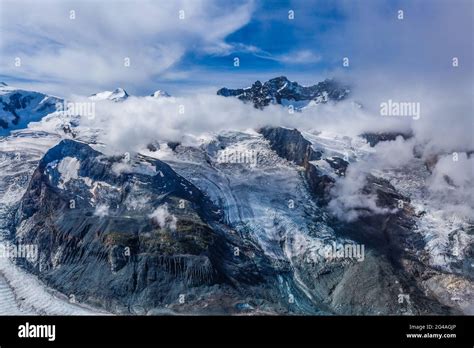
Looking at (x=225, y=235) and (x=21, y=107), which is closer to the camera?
(x=225, y=235)

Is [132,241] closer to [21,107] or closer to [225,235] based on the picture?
[225,235]

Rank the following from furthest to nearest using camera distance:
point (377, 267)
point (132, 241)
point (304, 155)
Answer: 1. point (304, 155)
2. point (377, 267)
3. point (132, 241)

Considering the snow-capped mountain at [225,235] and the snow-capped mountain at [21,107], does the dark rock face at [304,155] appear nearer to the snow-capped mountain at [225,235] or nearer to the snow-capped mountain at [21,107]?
the snow-capped mountain at [225,235]

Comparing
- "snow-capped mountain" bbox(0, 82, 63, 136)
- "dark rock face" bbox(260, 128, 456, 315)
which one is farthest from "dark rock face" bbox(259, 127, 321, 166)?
"snow-capped mountain" bbox(0, 82, 63, 136)

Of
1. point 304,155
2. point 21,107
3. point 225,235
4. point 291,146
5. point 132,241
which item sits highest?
point 21,107

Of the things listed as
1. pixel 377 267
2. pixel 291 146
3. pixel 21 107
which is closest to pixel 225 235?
pixel 377 267

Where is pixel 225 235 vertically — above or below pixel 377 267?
above
